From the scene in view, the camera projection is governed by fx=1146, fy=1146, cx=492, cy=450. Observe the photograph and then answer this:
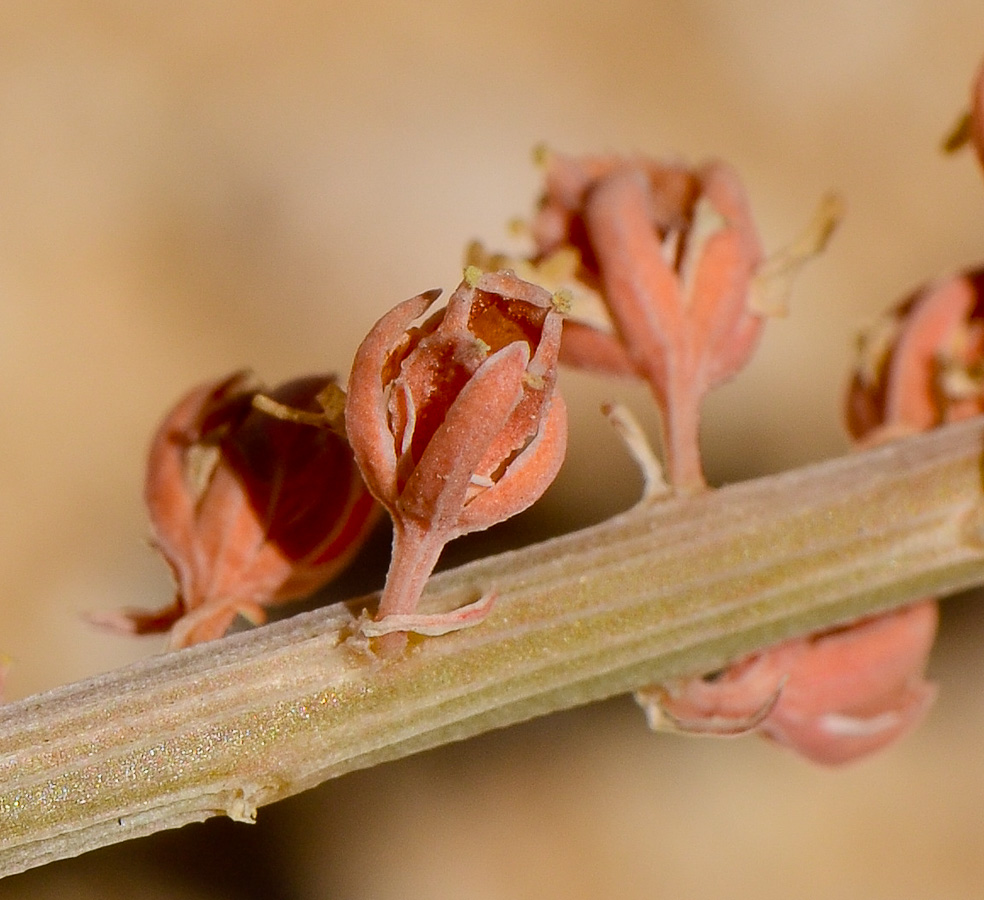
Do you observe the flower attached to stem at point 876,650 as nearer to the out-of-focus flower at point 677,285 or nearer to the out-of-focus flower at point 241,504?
the out-of-focus flower at point 677,285

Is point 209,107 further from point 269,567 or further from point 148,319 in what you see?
point 269,567

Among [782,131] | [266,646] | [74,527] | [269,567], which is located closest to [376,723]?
[266,646]

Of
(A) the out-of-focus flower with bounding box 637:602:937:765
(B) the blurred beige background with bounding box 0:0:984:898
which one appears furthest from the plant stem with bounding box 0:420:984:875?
(B) the blurred beige background with bounding box 0:0:984:898

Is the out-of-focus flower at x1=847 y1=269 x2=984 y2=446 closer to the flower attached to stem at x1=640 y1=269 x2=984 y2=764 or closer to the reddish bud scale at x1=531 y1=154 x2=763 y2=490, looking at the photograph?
the flower attached to stem at x1=640 y1=269 x2=984 y2=764

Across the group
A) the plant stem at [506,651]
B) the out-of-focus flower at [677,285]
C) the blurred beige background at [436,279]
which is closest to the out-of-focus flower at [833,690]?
the plant stem at [506,651]

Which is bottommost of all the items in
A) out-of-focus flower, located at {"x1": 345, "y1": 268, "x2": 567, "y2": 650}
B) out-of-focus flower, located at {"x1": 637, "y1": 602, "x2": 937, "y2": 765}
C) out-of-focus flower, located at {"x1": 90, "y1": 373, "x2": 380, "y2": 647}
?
out-of-focus flower, located at {"x1": 637, "y1": 602, "x2": 937, "y2": 765}

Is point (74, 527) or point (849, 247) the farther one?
point (849, 247)

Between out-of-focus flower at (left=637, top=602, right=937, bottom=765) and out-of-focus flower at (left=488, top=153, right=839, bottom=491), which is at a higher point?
out-of-focus flower at (left=488, top=153, right=839, bottom=491)

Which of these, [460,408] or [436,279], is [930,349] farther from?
[436,279]
